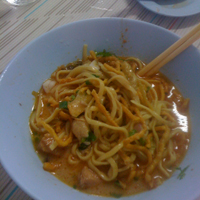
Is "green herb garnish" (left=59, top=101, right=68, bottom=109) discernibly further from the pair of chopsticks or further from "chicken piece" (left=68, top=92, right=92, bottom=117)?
the pair of chopsticks

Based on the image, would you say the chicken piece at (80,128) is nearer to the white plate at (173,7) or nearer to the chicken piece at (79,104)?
the chicken piece at (79,104)

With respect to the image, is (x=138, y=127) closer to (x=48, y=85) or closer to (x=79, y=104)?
(x=79, y=104)

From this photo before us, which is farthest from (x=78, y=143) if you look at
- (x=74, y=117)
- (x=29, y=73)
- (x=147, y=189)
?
(x=29, y=73)

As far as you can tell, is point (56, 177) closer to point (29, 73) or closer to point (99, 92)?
point (99, 92)

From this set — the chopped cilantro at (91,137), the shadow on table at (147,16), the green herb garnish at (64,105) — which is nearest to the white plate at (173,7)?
the shadow on table at (147,16)

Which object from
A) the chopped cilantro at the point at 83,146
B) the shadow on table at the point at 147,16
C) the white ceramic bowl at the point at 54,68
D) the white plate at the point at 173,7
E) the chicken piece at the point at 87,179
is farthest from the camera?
the shadow on table at the point at 147,16
